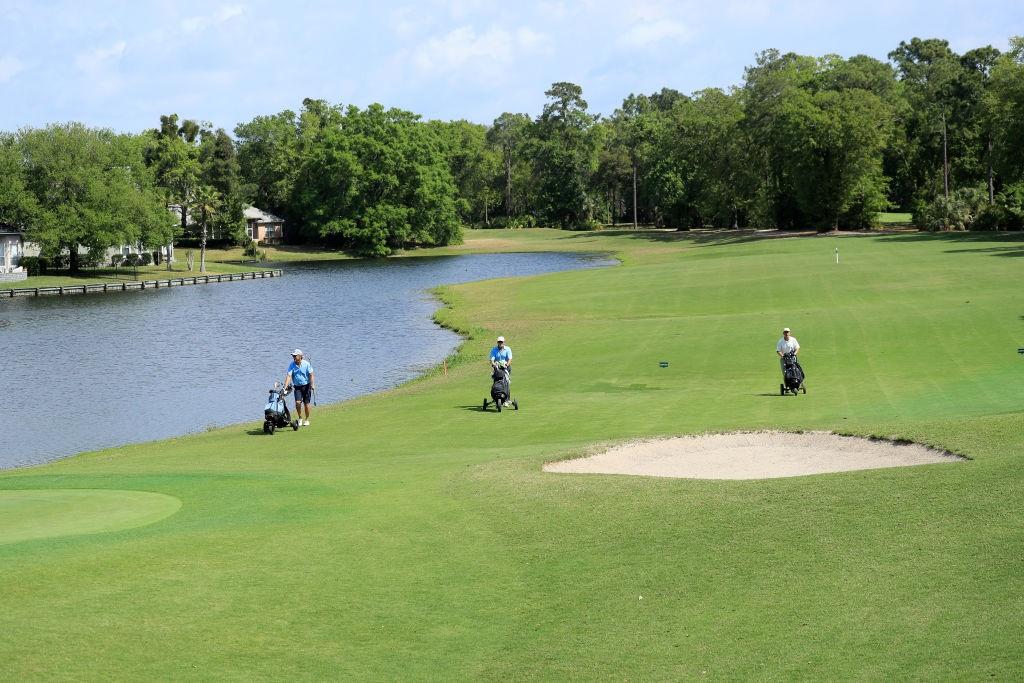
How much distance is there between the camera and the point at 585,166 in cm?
17512

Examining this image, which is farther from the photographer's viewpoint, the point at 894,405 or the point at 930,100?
the point at 930,100

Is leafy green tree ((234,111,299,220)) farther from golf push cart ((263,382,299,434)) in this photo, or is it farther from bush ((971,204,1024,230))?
golf push cart ((263,382,299,434))

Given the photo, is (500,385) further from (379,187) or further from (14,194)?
(379,187)

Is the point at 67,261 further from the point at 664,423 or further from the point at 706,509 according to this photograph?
the point at 706,509

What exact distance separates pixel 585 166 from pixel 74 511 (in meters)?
164

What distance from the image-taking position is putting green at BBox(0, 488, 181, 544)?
14.4 meters

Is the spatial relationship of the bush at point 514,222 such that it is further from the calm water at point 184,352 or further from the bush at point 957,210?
the calm water at point 184,352

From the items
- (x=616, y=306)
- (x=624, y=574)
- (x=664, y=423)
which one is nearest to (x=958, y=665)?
(x=624, y=574)

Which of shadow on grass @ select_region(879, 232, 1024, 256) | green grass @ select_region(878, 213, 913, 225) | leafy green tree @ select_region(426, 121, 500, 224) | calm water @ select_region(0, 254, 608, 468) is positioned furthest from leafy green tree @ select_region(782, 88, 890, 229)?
leafy green tree @ select_region(426, 121, 500, 224)

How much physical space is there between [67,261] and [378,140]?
47.2 m

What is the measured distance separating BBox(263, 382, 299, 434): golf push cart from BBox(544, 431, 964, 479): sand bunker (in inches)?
428

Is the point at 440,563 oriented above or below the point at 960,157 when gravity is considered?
below

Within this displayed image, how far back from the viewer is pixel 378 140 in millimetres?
144125

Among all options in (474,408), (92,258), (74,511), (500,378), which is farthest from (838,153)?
(74,511)
